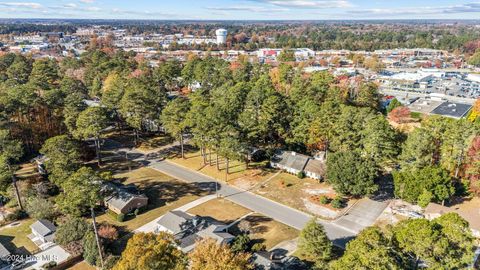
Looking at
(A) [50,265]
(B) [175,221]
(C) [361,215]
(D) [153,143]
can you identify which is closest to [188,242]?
(B) [175,221]

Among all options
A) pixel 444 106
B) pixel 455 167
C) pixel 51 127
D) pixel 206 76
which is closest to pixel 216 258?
pixel 455 167

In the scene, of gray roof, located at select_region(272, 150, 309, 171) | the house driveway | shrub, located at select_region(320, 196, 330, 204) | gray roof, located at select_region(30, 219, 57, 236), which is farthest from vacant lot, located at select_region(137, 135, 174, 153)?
shrub, located at select_region(320, 196, 330, 204)

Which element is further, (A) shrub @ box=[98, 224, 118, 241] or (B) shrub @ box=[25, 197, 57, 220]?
(B) shrub @ box=[25, 197, 57, 220]

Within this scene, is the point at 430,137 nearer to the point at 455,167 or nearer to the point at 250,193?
the point at 455,167

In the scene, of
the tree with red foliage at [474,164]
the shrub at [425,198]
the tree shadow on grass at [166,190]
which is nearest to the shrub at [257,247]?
the tree shadow on grass at [166,190]

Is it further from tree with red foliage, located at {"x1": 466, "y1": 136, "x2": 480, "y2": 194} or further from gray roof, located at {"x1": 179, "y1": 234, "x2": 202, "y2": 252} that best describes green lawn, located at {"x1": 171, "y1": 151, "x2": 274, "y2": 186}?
tree with red foliage, located at {"x1": 466, "y1": 136, "x2": 480, "y2": 194}

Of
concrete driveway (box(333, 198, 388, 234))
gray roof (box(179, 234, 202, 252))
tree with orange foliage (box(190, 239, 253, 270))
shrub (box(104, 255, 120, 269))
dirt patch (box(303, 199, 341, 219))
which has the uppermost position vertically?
tree with orange foliage (box(190, 239, 253, 270))
